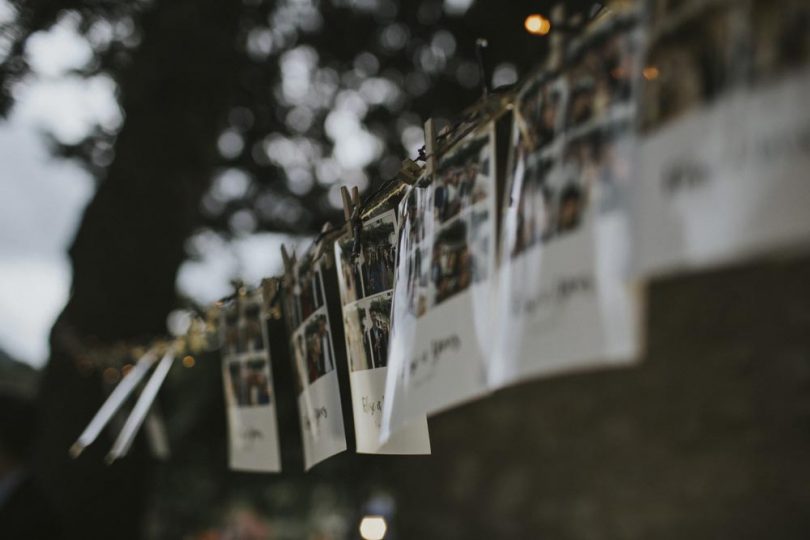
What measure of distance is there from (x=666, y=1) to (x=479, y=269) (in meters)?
0.35

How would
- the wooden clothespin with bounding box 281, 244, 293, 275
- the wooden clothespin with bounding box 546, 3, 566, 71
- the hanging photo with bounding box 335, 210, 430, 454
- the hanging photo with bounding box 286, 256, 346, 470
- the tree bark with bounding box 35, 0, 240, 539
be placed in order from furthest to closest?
the tree bark with bounding box 35, 0, 240, 539, the wooden clothespin with bounding box 281, 244, 293, 275, the hanging photo with bounding box 286, 256, 346, 470, the hanging photo with bounding box 335, 210, 430, 454, the wooden clothespin with bounding box 546, 3, 566, 71

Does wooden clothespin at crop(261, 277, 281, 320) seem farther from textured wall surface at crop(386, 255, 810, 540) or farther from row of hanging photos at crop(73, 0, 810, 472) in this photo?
textured wall surface at crop(386, 255, 810, 540)

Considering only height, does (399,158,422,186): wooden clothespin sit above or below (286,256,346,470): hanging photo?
above

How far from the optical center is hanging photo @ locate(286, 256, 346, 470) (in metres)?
1.33

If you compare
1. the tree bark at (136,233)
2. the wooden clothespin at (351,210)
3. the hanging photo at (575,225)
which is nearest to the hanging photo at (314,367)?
the wooden clothespin at (351,210)

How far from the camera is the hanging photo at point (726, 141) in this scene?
1.68 feet

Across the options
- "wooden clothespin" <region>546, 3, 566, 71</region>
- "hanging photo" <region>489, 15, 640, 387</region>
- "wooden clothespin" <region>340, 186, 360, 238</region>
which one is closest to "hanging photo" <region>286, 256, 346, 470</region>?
"wooden clothespin" <region>340, 186, 360, 238</region>

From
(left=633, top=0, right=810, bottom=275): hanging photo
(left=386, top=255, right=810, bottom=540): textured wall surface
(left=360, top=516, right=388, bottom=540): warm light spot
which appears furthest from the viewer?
(left=386, top=255, right=810, bottom=540): textured wall surface

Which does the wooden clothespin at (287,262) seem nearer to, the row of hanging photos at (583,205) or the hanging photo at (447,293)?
the row of hanging photos at (583,205)

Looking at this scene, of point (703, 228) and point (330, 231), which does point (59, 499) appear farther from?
point (703, 228)

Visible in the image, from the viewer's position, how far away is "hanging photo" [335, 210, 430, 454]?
1.18 metres

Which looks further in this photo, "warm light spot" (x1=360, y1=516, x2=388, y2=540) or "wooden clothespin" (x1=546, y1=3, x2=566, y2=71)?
"warm light spot" (x1=360, y1=516, x2=388, y2=540)

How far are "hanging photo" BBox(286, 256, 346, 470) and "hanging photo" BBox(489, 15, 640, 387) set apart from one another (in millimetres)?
584

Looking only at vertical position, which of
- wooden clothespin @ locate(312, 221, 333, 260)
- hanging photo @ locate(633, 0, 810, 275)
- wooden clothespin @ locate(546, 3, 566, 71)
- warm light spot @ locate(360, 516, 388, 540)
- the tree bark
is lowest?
warm light spot @ locate(360, 516, 388, 540)
